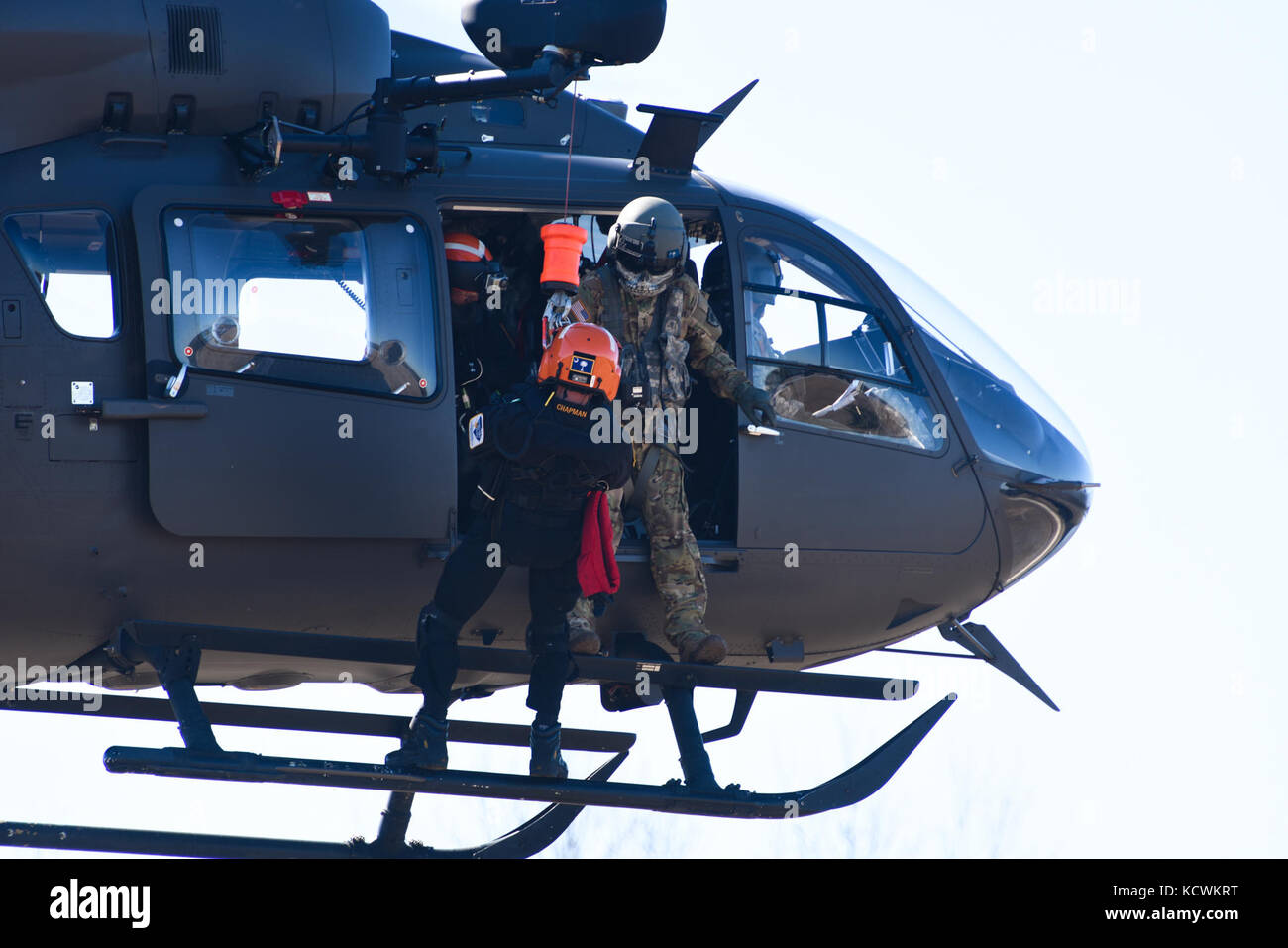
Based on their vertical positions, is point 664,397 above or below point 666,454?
above

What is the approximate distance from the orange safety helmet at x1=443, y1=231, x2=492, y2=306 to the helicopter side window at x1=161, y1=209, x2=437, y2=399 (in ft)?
0.70

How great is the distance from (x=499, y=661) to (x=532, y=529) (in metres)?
0.60

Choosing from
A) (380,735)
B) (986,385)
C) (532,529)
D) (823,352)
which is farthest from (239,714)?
(986,385)

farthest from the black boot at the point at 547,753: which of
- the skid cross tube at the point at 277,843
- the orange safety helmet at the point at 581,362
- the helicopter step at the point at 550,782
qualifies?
the orange safety helmet at the point at 581,362

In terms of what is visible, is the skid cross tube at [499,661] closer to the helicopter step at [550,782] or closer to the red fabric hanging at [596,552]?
the helicopter step at [550,782]

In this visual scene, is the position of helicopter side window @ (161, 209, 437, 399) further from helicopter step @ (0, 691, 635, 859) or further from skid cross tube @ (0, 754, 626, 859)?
skid cross tube @ (0, 754, 626, 859)

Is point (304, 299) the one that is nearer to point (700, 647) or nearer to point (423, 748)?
point (423, 748)

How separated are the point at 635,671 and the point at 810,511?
1.03m

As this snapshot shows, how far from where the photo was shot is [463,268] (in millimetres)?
7074

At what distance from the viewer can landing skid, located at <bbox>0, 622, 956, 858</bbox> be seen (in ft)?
20.2

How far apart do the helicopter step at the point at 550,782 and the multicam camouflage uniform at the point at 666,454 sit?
0.74m

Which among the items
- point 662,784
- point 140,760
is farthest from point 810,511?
point 140,760

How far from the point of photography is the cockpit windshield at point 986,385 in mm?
7727

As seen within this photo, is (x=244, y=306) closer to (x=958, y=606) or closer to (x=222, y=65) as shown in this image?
(x=222, y=65)
